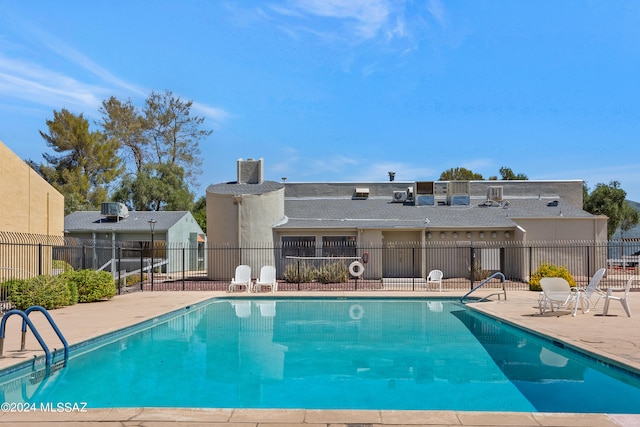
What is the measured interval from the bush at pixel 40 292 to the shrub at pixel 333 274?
35.1ft

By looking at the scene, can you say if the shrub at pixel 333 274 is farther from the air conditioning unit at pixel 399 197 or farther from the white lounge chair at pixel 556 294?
the white lounge chair at pixel 556 294

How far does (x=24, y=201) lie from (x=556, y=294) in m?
16.9

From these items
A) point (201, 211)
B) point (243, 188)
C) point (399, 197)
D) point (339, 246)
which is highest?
point (243, 188)

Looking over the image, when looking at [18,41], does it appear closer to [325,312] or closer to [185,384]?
[325,312]

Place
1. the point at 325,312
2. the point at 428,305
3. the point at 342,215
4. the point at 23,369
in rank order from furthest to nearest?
the point at 342,215, the point at 428,305, the point at 325,312, the point at 23,369

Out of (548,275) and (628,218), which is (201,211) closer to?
(548,275)

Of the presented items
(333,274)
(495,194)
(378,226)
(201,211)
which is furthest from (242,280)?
(201,211)

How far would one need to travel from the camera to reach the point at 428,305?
Result: 55.0 ft

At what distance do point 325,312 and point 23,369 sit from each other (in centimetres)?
919

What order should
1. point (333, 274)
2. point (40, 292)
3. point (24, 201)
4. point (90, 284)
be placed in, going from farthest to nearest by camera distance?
point (333, 274), point (24, 201), point (90, 284), point (40, 292)

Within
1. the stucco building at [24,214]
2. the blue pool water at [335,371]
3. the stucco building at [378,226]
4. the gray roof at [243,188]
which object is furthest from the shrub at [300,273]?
the blue pool water at [335,371]

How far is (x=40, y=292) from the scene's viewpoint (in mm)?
13180

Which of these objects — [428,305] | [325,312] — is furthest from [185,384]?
[428,305]

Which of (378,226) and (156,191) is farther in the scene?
(156,191)
